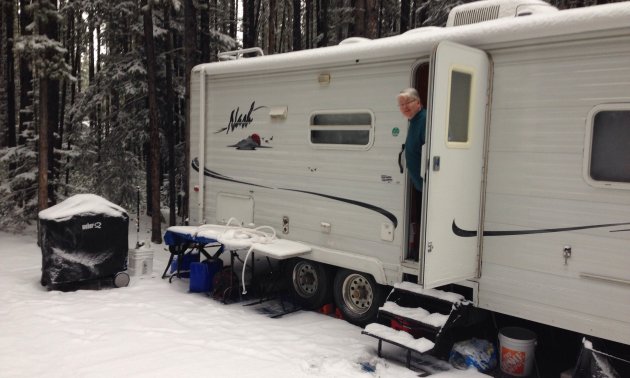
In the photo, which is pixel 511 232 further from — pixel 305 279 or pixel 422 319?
pixel 305 279

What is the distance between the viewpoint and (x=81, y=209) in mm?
7375

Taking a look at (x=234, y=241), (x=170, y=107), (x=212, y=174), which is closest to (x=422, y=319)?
(x=234, y=241)

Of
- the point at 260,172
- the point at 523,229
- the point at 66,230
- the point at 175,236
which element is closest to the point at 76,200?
the point at 66,230

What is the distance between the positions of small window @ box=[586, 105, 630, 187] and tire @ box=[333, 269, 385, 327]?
2.59 m

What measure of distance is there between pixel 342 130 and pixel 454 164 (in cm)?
179

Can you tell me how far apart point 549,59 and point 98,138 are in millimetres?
14731

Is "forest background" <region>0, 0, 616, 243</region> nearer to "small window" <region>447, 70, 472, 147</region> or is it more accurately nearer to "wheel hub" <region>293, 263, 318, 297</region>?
"wheel hub" <region>293, 263, 318, 297</region>

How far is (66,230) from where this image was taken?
23.6 ft

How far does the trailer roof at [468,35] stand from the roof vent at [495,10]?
0.28m

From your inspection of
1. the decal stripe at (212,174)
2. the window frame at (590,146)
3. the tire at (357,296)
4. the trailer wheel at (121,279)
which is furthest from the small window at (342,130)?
the trailer wheel at (121,279)

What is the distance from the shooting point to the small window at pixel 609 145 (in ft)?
14.2

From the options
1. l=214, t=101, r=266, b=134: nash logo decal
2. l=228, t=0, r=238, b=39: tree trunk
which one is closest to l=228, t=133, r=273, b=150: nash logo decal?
l=214, t=101, r=266, b=134: nash logo decal

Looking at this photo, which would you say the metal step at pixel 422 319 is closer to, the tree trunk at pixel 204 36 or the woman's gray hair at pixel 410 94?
the woman's gray hair at pixel 410 94

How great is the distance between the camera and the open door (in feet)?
15.7
